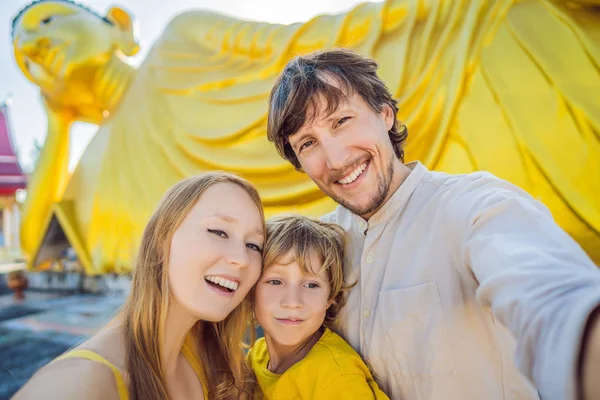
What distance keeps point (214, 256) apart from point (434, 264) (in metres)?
0.49

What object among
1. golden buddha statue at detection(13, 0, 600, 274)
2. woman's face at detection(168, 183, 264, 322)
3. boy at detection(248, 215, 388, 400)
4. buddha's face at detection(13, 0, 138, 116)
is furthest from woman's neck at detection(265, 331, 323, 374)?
buddha's face at detection(13, 0, 138, 116)

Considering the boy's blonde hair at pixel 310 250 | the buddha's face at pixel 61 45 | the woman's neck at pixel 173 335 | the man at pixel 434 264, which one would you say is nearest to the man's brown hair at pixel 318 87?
the man at pixel 434 264

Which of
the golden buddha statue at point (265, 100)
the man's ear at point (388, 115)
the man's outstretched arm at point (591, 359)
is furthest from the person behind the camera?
the golden buddha statue at point (265, 100)

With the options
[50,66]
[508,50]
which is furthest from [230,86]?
[508,50]

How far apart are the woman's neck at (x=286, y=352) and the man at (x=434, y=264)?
99mm

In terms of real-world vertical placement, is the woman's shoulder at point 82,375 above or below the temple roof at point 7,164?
above

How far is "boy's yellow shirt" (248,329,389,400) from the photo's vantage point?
2.64 feet

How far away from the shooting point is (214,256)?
863mm

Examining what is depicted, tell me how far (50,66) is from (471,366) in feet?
14.2

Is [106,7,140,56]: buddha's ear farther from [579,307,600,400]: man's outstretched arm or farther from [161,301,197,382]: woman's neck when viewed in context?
[579,307,600,400]: man's outstretched arm

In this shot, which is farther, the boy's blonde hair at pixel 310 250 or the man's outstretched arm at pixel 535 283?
the boy's blonde hair at pixel 310 250

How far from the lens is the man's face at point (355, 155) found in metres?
0.96

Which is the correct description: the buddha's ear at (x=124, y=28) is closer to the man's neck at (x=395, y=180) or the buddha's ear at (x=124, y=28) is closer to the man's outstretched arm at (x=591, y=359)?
the man's neck at (x=395, y=180)

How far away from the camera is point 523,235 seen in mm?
622
